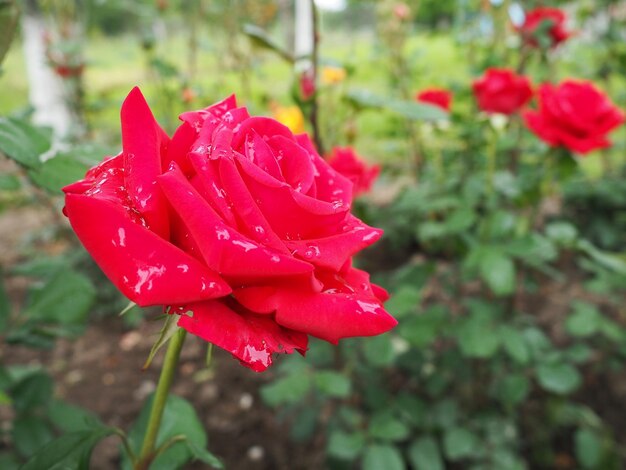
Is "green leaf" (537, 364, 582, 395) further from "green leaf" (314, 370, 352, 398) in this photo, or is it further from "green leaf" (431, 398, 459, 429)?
"green leaf" (314, 370, 352, 398)

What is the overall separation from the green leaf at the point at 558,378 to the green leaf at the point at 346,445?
463 millimetres

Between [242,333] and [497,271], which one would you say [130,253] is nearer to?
[242,333]

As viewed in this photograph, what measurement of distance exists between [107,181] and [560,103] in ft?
3.25

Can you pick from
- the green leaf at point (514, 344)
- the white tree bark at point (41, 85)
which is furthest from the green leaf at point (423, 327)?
the white tree bark at point (41, 85)

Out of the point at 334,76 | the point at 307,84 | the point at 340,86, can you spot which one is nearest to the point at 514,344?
the point at 307,84

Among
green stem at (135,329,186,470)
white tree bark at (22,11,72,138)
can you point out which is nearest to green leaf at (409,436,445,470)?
green stem at (135,329,186,470)

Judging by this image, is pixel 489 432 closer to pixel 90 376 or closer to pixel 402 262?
pixel 402 262

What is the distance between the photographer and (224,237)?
338 millimetres

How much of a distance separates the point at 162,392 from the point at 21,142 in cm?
27

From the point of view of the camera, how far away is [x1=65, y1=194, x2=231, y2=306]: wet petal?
327 millimetres

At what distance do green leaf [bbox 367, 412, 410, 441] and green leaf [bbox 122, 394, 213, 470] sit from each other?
21.0 inches

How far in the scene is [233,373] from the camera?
1.68 m

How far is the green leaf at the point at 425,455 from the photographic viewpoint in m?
1.13

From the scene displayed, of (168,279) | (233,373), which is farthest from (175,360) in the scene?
(233,373)
